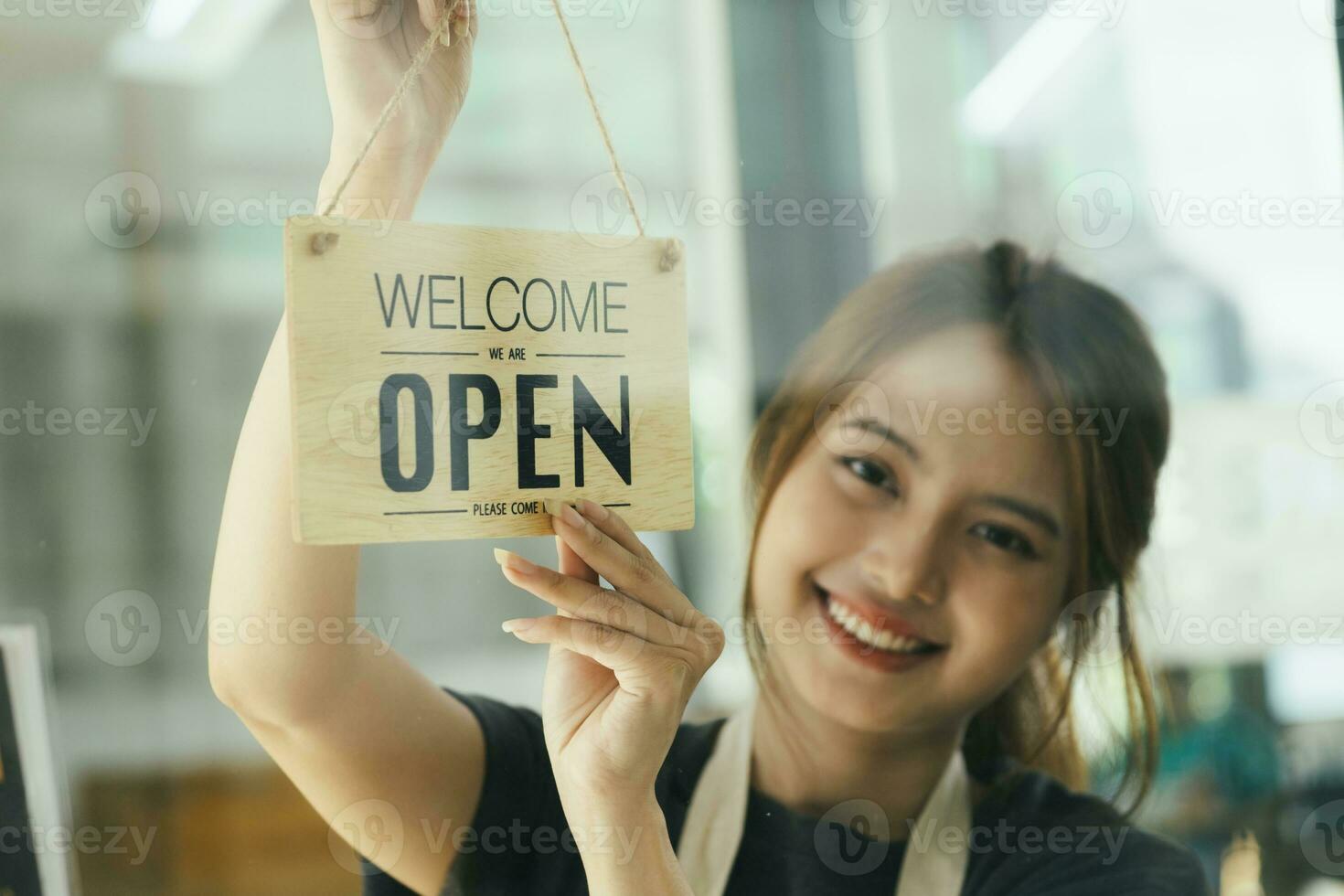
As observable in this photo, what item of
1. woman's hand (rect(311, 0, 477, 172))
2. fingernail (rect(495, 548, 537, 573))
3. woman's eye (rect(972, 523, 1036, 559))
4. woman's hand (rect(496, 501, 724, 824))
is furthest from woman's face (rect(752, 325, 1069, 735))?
woman's hand (rect(311, 0, 477, 172))

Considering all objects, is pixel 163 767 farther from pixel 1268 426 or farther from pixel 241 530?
pixel 1268 426

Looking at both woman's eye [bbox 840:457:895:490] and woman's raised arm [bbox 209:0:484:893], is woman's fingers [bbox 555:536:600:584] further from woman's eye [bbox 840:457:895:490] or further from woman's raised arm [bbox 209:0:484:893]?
woman's eye [bbox 840:457:895:490]

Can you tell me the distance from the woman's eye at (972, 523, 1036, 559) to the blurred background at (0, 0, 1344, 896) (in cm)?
16

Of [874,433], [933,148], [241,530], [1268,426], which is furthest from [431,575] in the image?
[1268,426]

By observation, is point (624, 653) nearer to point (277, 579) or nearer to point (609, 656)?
point (609, 656)

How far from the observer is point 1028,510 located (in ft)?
3.14

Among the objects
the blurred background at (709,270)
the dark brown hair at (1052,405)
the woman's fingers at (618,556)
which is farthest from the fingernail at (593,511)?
the dark brown hair at (1052,405)

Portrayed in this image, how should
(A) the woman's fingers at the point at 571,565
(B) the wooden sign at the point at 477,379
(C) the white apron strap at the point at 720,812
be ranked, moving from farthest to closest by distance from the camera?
1. (C) the white apron strap at the point at 720,812
2. (A) the woman's fingers at the point at 571,565
3. (B) the wooden sign at the point at 477,379

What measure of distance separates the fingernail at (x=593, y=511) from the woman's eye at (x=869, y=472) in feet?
0.96

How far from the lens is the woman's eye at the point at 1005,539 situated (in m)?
0.94

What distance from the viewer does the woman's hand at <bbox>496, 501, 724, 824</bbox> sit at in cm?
71

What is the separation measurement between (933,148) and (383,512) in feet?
2.12

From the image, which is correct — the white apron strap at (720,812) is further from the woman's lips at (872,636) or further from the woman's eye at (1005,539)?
the woman's eye at (1005,539)

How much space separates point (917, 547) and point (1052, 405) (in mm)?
194
